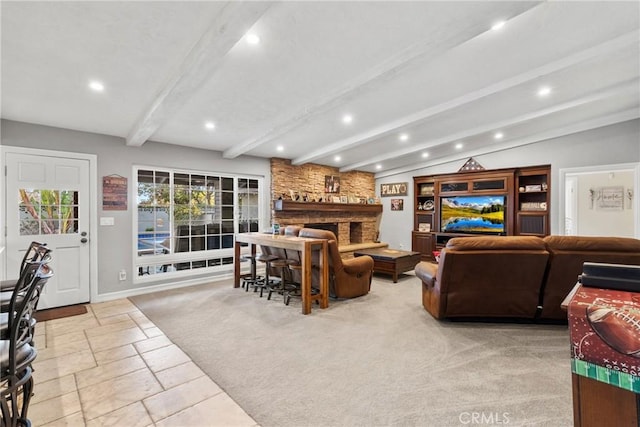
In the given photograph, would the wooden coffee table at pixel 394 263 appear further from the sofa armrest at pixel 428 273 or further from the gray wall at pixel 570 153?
the gray wall at pixel 570 153

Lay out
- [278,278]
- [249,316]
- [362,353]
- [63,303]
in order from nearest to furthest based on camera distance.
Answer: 1. [362,353]
2. [249,316]
3. [63,303]
4. [278,278]

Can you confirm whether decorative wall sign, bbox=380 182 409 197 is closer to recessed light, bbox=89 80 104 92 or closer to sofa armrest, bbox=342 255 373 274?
sofa armrest, bbox=342 255 373 274

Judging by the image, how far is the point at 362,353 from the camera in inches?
104

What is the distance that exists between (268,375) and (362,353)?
0.86 meters

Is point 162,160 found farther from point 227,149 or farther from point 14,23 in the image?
point 14,23

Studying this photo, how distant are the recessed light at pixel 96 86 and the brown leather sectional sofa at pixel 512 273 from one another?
388cm

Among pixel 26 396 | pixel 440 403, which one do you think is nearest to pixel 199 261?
pixel 26 396

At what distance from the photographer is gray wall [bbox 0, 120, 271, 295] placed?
384 centimetres

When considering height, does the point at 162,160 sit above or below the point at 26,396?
above

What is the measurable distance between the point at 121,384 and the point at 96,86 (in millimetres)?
2729

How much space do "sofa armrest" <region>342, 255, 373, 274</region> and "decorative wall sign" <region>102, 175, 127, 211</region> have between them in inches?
140

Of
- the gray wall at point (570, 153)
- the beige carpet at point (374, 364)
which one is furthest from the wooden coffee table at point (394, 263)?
the gray wall at point (570, 153)

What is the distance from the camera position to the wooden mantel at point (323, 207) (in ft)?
20.6

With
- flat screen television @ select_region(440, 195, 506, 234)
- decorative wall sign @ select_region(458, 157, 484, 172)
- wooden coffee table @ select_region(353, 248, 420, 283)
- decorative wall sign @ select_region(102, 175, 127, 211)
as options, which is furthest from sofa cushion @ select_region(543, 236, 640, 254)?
decorative wall sign @ select_region(102, 175, 127, 211)
